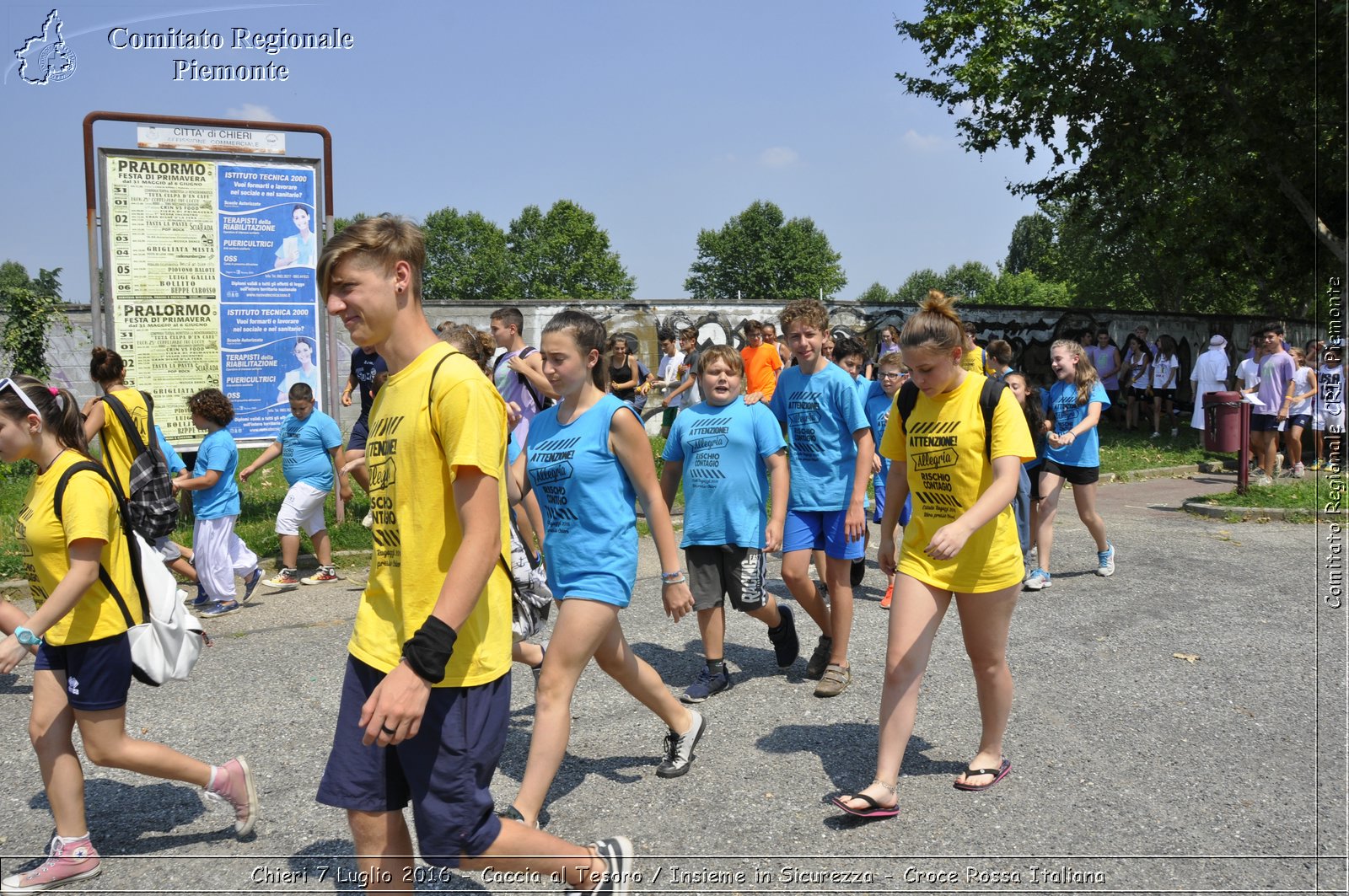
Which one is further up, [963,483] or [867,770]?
[963,483]

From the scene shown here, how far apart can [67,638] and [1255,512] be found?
11.3m

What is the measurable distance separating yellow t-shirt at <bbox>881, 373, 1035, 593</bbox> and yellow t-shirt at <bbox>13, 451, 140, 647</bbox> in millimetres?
2914

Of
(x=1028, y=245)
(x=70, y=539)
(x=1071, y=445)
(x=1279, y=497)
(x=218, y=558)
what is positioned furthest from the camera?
(x=1028, y=245)

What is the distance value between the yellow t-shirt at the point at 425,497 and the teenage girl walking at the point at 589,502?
1145mm

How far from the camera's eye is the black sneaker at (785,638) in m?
5.61

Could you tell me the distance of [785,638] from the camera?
18.5 feet

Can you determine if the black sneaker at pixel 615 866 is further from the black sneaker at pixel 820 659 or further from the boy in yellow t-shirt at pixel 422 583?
the black sneaker at pixel 820 659

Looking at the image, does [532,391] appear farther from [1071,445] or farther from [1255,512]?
[1255,512]

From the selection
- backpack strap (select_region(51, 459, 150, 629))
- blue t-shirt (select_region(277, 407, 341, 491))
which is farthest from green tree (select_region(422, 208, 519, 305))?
backpack strap (select_region(51, 459, 150, 629))

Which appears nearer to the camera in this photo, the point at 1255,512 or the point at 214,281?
the point at 214,281

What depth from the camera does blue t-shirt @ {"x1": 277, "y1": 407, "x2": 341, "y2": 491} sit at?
26.1 ft

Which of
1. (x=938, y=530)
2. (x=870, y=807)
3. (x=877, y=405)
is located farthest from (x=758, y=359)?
(x=870, y=807)

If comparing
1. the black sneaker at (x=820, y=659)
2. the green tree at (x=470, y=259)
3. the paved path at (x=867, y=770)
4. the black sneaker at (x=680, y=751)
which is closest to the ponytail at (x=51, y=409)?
the paved path at (x=867, y=770)

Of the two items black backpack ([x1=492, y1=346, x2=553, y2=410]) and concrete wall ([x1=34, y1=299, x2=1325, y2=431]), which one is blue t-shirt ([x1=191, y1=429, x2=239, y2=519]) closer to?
black backpack ([x1=492, y1=346, x2=553, y2=410])
